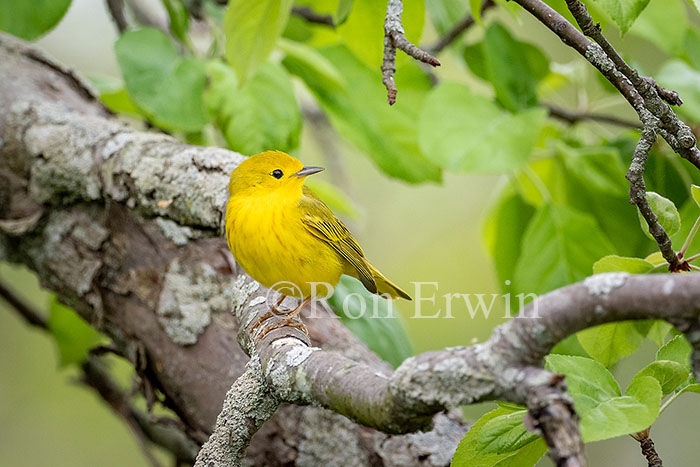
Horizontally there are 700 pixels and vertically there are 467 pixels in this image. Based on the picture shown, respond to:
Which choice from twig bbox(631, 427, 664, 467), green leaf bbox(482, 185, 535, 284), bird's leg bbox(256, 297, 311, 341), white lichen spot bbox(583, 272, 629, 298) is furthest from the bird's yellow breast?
white lichen spot bbox(583, 272, 629, 298)

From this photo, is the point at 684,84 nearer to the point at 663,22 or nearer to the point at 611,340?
the point at 663,22

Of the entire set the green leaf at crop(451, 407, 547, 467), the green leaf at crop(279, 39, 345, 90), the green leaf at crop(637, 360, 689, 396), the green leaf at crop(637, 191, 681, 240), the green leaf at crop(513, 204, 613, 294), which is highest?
the green leaf at crop(279, 39, 345, 90)

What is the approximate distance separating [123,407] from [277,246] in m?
1.07

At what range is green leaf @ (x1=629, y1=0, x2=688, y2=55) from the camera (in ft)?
7.14

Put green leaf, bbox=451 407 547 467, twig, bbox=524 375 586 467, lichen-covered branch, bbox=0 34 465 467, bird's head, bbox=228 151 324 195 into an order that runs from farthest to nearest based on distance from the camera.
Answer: bird's head, bbox=228 151 324 195 → lichen-covered branch, bbox=0 34 465 467 → green leaf, bbox=451 407 547 467 → twig, bbox=524 375 586 467

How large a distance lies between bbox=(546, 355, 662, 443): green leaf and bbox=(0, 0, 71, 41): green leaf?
1.90m

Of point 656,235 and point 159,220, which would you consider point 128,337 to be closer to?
point 159,220

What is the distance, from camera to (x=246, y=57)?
183 cm

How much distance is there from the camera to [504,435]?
1125mm

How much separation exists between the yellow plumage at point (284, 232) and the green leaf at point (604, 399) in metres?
0.81

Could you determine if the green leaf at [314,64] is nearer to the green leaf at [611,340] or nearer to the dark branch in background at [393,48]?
the dark branch in background at [393,48]

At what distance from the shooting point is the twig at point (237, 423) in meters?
1.19

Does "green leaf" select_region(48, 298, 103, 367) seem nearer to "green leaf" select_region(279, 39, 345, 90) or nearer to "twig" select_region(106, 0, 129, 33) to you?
"twig" select_region(106, 0, 129, 33)

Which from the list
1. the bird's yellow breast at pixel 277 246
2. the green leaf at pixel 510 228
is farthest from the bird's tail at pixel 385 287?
the green leaf at pixel 510 228
